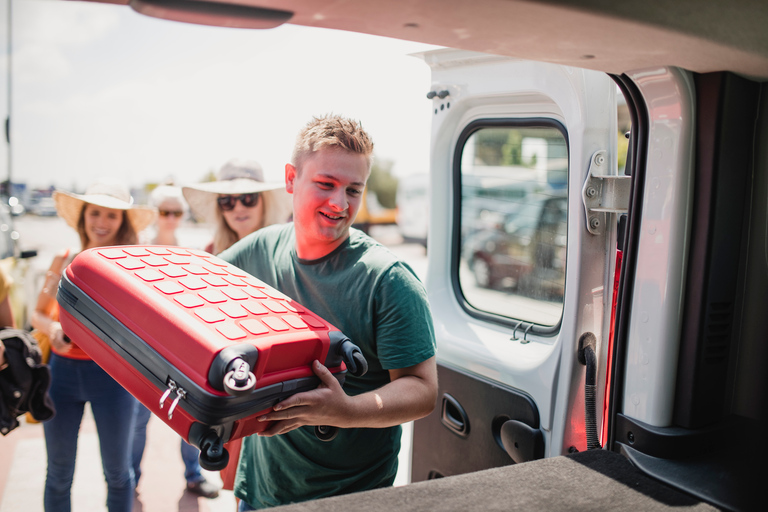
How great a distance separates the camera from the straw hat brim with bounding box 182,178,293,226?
3.63m

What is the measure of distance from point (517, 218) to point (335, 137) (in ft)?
3.99

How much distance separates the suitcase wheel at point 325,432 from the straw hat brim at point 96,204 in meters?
2.11

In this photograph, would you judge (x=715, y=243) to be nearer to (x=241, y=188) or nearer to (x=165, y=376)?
(x=165, y=376)

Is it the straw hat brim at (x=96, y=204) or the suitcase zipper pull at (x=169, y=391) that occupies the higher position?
the straw hat brim at (x=96, y=204)

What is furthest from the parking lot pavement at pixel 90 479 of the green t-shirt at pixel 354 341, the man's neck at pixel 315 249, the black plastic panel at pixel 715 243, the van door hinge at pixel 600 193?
the black plastic panel at pixel 715 243

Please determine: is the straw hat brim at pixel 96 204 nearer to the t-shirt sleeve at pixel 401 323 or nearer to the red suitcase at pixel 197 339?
the red suitcase at pixel 197 339

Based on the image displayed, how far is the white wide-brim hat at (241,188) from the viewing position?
144 inches

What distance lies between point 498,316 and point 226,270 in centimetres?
146

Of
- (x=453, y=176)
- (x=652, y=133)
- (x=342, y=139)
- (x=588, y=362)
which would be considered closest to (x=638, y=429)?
(x=588, y=362)

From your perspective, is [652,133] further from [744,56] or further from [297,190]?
[297,190]

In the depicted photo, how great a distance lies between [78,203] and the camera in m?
3.26

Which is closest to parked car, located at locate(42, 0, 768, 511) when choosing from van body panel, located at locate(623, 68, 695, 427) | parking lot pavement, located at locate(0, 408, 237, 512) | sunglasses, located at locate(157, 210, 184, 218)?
van body panel, located at locate(623, 68, 695, 427)

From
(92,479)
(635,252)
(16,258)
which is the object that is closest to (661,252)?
(635,252)

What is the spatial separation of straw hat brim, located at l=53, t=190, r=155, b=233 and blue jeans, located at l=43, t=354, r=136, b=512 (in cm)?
84
